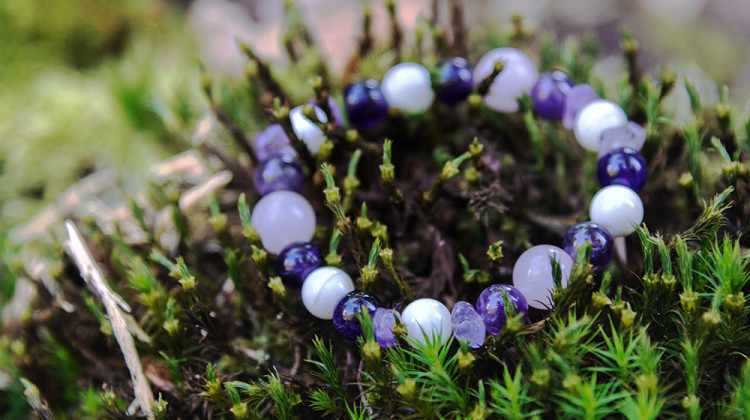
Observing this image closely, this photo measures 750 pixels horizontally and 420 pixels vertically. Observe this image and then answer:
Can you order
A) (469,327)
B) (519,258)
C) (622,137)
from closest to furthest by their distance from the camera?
(469,327)
(519,258)
(622,137)

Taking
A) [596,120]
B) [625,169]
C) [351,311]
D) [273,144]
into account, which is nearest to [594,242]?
[625,169]

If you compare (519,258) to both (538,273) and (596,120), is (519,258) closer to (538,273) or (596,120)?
(538,273)

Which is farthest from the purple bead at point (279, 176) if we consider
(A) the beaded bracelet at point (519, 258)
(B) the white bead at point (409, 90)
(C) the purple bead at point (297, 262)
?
(B) the white bead at point (409, 90)

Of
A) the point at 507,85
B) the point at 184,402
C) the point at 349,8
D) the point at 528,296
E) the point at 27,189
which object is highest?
the point at 349,8

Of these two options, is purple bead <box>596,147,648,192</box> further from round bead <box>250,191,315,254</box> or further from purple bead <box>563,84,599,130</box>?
round bead <box>250,191,315,254</box>

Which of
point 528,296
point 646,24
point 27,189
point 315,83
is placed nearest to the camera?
point 528,296

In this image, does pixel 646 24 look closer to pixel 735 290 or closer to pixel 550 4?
pixel 550 4

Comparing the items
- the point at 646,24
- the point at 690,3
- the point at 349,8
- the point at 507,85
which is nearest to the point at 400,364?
the point at 507,85
